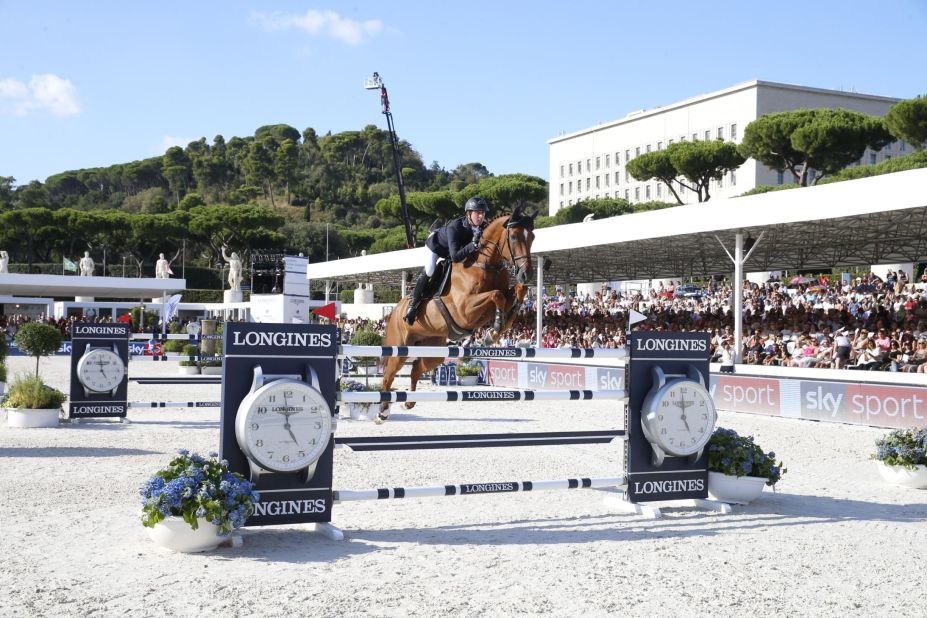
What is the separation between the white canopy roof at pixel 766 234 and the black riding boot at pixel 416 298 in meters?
10.1

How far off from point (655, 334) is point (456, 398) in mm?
1861

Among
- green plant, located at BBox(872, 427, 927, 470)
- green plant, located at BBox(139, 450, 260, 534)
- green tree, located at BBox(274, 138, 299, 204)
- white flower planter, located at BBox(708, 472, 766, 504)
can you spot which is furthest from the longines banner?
green tree, located at BBox(274, 138, 299, 204)

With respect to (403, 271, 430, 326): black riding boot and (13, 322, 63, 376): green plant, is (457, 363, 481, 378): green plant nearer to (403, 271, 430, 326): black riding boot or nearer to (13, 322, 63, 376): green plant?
(13, 322, 63, 376): green plant

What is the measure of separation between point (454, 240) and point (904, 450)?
4.75 m

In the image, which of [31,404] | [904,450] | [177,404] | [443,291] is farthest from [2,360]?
[904,450]

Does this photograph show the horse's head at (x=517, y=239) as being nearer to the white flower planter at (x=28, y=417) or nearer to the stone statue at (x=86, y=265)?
the white flower planter at (x=28, y=417)

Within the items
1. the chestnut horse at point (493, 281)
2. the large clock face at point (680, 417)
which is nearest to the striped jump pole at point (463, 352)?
the large clock face at point (680, 417)

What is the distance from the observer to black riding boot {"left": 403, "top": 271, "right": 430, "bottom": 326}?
8773mm

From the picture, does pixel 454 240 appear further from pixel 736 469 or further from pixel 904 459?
pixel 904 459

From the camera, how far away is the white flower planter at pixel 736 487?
7.22 m

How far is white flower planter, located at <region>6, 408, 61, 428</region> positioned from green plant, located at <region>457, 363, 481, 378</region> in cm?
1203

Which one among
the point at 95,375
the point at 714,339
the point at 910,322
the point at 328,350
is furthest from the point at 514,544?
the point at 714,339

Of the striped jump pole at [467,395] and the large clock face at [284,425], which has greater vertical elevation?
the striped jump pole at [467,395]

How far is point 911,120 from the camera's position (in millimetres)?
44875
